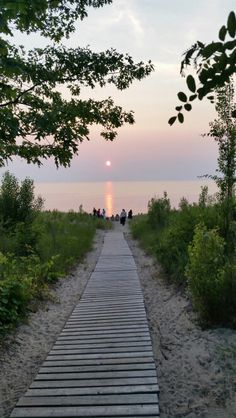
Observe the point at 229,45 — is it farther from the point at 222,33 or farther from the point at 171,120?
the point at 171,120

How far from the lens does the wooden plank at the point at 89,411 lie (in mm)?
3770

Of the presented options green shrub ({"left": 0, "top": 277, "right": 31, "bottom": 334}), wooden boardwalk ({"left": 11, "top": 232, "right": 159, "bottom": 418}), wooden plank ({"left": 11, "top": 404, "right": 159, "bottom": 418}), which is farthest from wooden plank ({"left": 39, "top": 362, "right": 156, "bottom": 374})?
green shrub ({"left": 0, "top": 277, "right": 31, "bottom": 334})

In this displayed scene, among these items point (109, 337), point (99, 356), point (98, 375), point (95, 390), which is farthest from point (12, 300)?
point (95, 390)

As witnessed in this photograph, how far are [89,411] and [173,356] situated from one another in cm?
198

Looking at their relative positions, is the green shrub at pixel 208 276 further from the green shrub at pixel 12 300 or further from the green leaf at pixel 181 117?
the green leaf at pixel 181 117

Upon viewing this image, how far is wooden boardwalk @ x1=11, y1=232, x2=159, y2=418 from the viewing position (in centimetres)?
390

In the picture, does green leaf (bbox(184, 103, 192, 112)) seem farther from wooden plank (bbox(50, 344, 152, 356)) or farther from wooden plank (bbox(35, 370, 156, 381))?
wooden plank (bbox(50, 344, 152, 356))

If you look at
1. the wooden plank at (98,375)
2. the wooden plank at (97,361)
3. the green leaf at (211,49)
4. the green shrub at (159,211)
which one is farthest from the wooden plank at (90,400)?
the green shrub at (159,211)

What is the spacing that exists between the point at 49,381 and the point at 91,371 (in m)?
0.52

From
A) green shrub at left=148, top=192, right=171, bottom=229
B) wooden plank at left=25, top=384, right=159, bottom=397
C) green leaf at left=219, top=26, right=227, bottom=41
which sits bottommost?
wooden plank at left=25, top=384, right=159, bottom=397

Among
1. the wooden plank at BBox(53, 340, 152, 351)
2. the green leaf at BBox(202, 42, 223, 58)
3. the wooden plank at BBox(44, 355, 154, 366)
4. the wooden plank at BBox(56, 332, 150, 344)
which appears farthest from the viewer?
the wooden plank at BBox(56, 332, 150, 344)

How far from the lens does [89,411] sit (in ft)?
12.7

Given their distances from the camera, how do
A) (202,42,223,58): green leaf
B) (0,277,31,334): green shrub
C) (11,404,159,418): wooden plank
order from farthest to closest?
(0,277,31,334): green shrub, (11,404,159,418): wooden plank, (202,42,223,58): green leaf

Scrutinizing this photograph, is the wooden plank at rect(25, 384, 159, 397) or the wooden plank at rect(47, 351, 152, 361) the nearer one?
the wooden plank at rect(25, 384, 159, 397)
